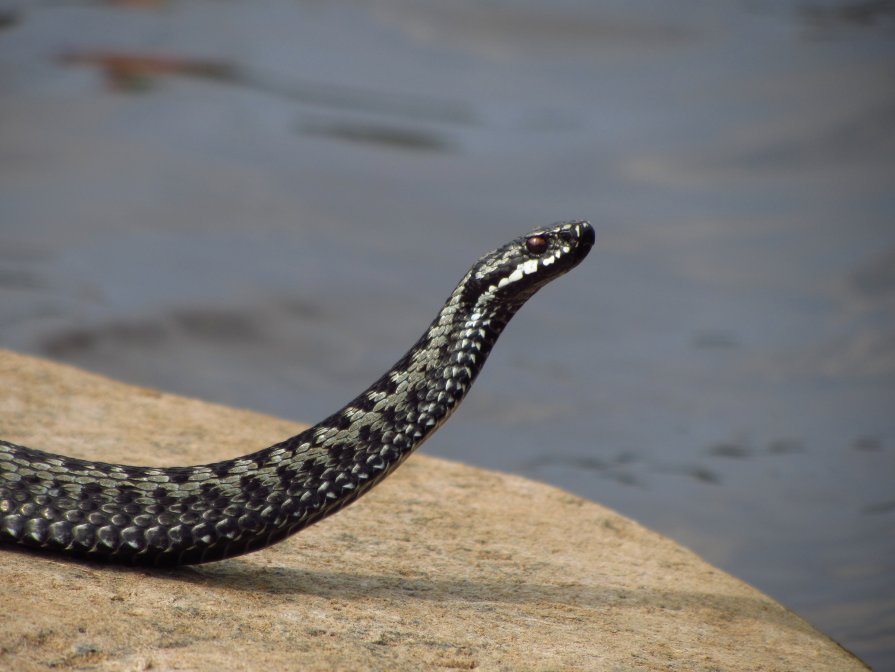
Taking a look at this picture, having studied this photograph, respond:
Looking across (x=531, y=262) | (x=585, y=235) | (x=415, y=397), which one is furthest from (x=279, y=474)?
(x=585, y=235)

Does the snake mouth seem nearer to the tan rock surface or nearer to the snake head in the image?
the snake head

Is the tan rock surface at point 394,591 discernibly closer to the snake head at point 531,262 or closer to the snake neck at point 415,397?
A: the snake neck at point 415,397

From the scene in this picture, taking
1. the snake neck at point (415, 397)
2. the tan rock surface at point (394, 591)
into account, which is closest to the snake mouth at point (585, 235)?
the snake neck at point (415, 397)

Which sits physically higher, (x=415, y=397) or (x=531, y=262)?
(x=531, y=262)

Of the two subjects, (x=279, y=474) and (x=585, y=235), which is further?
(x=585, y=235)

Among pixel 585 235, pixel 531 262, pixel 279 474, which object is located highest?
pixel 585 235

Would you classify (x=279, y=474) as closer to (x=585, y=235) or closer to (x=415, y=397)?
(x=415, y=397)

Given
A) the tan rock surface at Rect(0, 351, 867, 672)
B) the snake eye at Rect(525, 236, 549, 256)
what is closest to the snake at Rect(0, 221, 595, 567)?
the snake eye at Rect(525, 236, 549, 256)

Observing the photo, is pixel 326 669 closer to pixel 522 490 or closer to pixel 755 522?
pixel 522 490
